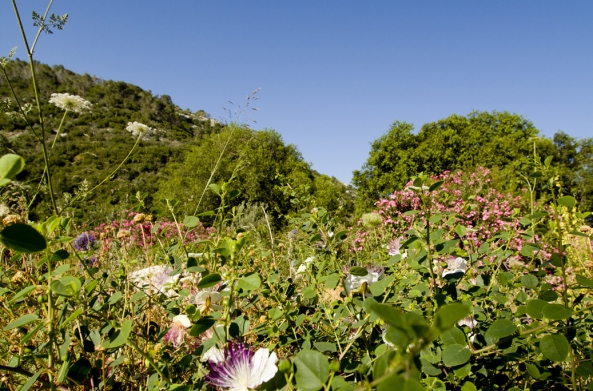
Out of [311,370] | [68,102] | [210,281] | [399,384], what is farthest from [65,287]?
[68,102]

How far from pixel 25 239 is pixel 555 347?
69 centimetres

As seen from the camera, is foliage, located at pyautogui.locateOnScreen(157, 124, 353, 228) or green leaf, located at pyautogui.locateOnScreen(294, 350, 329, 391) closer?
green leaf, located at pyautogui.locateOnScreen(294, 350, 329, 391)

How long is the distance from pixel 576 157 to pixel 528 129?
461 centimetres

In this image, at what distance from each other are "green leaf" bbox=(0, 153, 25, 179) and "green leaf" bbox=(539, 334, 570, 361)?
2.25 feet

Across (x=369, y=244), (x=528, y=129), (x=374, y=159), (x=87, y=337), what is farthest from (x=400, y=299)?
(x=528, y=129)

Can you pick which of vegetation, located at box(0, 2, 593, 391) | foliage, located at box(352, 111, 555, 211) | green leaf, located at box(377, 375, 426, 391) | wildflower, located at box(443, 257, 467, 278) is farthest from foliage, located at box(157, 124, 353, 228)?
green leaf, located at box(377, 375, 426, 391)

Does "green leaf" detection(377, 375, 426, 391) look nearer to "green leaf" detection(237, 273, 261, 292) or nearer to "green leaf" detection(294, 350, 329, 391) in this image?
"green leaf" detection(294, 350, 329, 391)

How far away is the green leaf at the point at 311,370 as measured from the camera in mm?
335

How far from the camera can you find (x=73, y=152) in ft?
64.8

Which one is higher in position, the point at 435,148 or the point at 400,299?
the point at 435,148

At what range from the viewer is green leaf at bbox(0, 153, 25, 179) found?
0.32 meters

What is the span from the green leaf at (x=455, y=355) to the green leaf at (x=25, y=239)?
55 centimetres

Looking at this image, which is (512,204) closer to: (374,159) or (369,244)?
(369,244)

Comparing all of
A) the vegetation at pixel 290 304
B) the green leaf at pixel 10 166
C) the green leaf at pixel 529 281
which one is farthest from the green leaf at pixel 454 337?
the green leaf at pixel 10 166
